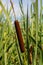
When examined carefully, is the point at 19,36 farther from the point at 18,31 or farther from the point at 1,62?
the point at 1,62

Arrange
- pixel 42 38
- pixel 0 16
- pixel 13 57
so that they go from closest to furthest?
pixel 42 38, pixel 13 57, pixel 0 16

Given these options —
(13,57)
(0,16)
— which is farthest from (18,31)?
(0,16)

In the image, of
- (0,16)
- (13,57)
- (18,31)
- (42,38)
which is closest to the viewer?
(18,31)

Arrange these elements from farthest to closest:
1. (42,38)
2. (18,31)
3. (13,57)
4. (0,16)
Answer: (0,16)
(13,57)
(42,38)
(18,31)

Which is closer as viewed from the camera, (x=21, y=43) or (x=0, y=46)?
(x=21, y=43)

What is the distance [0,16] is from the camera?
Result: 125 centimetres

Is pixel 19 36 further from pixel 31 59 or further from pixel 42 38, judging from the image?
pixel 42 38

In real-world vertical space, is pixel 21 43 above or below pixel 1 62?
above

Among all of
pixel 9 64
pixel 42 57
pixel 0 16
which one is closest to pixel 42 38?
pixel 9 64

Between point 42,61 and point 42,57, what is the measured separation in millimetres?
10

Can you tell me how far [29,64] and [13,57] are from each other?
0.53m

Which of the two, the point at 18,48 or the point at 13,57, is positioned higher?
the point at 18,48

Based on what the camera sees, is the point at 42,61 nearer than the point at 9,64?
Yes

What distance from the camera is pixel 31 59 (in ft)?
1.52
